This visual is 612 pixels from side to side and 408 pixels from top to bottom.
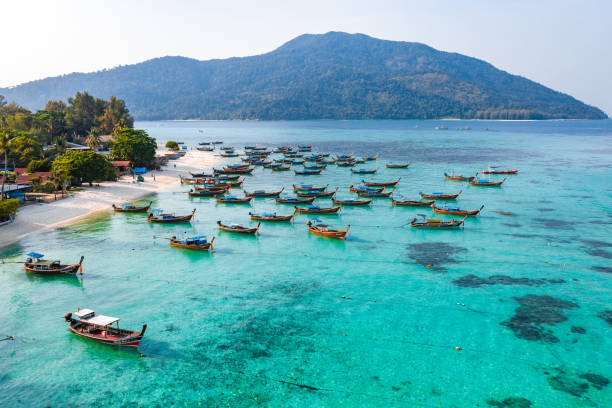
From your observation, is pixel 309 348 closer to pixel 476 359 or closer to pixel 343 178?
pixel 476 359

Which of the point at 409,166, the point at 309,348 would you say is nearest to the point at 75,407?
the point at 309,348

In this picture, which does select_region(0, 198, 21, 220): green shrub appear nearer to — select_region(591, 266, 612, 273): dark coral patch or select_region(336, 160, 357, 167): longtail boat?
select_region(591, 266, 612, 273): dark coral patch

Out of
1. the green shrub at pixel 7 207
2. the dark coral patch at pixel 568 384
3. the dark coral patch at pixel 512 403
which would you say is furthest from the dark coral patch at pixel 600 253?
the green shrub at pixel 7 207

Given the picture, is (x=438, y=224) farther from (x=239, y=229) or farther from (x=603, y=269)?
(x=239, y=229)

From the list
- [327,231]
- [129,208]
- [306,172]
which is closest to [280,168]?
[306,172]

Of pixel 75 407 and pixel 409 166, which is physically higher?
pixel 409 166
